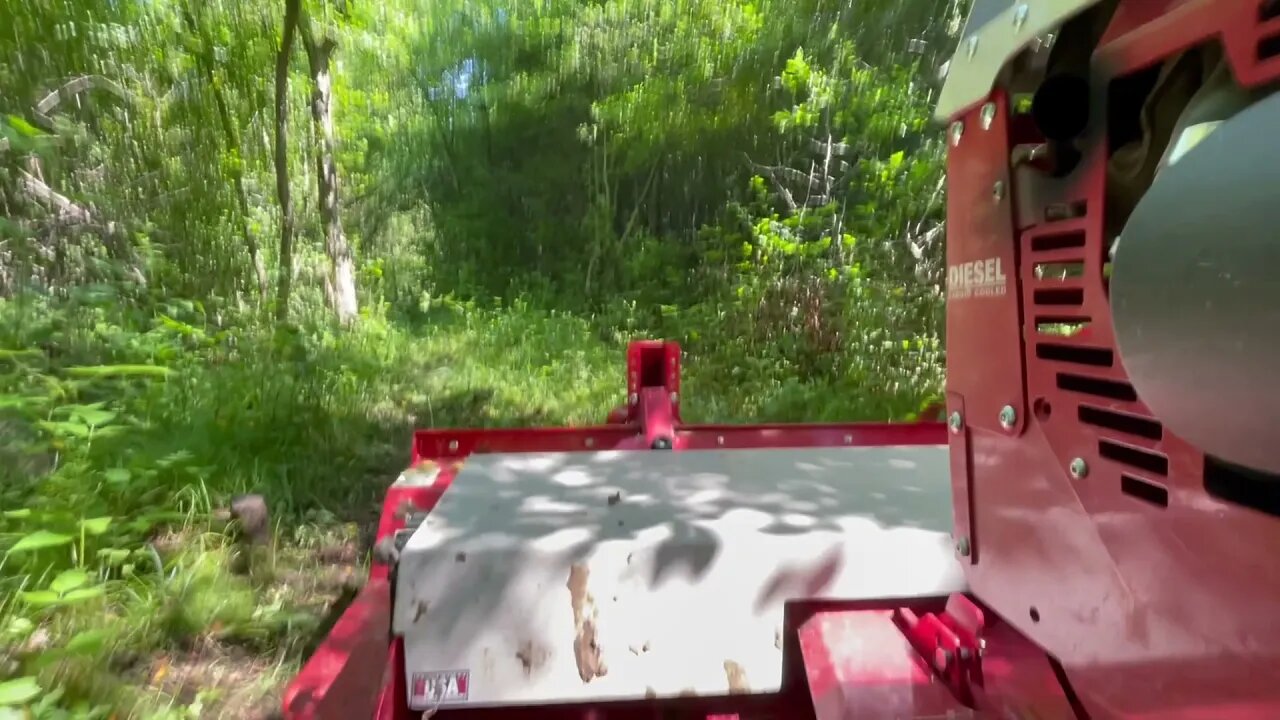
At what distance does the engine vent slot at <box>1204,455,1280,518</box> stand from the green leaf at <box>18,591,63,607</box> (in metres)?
3.18

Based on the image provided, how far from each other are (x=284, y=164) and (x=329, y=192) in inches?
48.0

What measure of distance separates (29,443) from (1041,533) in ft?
12.8

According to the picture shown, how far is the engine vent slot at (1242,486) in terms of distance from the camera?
754 mm

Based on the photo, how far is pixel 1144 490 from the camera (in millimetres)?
933

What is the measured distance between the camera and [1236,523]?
0.79 m

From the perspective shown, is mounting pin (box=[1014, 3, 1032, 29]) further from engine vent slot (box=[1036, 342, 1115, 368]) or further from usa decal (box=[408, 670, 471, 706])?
usa decal (box=[408, 670, 471, 706])

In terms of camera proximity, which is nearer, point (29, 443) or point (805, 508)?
point (805, 508)

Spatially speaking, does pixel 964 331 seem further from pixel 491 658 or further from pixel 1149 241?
pixel 491 658

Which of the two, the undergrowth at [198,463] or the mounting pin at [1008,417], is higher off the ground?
the mounting pin at [1008,417]

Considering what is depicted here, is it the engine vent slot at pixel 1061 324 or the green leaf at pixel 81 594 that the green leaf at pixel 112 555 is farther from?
the engine vent slot at pixel 1061 324

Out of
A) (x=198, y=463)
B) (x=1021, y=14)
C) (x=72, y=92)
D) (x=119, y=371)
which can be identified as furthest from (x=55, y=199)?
(x=1021, y=14)

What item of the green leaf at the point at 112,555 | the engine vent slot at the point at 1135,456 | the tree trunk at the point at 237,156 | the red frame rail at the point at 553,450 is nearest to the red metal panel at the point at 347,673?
the red frame rail at the point at 553,450

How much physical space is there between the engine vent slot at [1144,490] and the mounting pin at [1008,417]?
8.6 inches

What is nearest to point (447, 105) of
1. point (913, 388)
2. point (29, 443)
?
point (913, 388)
